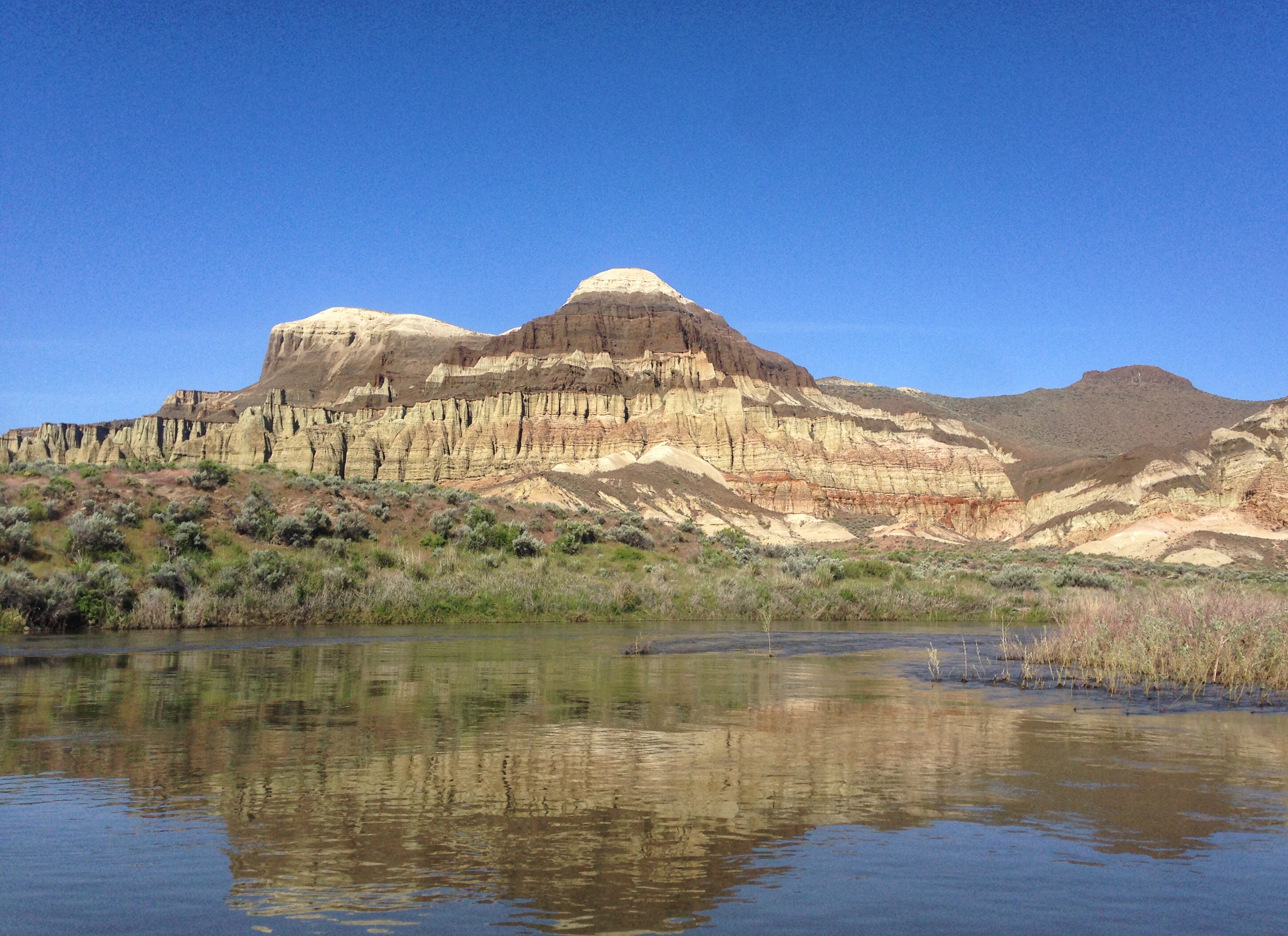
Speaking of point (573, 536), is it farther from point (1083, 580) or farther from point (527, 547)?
point (1083, 580)

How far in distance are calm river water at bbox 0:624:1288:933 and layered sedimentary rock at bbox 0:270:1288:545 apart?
73.3 m

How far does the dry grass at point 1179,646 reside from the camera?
49.3 feet

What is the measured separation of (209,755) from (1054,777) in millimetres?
7899

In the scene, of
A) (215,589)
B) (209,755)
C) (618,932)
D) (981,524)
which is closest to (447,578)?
(215,589)

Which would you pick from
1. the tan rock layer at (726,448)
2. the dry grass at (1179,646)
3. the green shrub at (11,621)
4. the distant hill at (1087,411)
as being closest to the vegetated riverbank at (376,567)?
the green shrub at (11,621)

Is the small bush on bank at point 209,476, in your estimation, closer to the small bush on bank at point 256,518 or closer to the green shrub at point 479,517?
the small bush on bank at point 256,518

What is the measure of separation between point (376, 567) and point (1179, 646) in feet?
74.1

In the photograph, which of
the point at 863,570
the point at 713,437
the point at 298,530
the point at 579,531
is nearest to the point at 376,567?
the point at 298,530

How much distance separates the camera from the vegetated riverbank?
26.4 metres

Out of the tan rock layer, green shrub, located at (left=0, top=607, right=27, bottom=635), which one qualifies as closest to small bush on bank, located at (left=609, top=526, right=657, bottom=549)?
green shrub, located at (left=0, top=607, right=27, bottom=635)

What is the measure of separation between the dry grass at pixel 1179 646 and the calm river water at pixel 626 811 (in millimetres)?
1945

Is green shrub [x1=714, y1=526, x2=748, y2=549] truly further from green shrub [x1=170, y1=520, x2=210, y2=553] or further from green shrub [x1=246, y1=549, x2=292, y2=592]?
green shrub [x1=170, y1=520, x2=210, y2=553]

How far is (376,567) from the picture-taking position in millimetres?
31172

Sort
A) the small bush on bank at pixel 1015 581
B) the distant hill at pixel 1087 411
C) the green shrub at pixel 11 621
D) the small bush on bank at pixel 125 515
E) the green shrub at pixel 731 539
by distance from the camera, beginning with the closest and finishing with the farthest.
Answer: the green shrub at pixel 11 621, the small bush on bank at pixel 125 515, the small bush on bank at pixel 1015 581, the green shrub at pixel 731 539, the distant hill at pixel 1087 411
